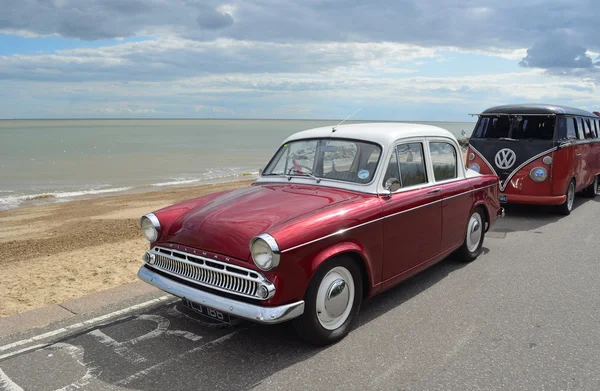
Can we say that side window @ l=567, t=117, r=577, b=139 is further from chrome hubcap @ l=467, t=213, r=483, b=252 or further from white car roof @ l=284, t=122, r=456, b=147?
white car roof @ l=284, t=122, r=456, b=147

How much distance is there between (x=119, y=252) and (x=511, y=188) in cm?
704

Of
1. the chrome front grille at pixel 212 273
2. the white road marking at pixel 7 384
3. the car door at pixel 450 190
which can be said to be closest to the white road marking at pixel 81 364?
the white road marking at pixel 7 384

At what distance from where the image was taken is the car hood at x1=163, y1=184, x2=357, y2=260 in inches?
145

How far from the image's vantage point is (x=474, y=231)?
6.19 metres

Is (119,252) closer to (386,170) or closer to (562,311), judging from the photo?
(386,170)

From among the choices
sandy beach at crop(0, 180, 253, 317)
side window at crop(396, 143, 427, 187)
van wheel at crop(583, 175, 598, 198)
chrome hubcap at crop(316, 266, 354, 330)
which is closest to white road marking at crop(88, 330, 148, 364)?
sandy beach at crop(0, 180, 253, 317)

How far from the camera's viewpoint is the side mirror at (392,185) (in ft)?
14.6

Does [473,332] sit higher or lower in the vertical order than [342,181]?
lower

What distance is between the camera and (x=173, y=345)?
390 cm

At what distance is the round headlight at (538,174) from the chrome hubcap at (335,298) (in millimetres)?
6314

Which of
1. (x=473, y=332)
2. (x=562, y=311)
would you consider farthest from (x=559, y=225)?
(x=473, y=332)

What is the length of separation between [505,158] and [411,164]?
507cm

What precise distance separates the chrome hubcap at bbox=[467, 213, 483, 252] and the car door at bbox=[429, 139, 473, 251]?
251 millimetres

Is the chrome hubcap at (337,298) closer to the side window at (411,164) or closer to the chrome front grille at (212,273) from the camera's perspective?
the chrome front grille at (212,273)
